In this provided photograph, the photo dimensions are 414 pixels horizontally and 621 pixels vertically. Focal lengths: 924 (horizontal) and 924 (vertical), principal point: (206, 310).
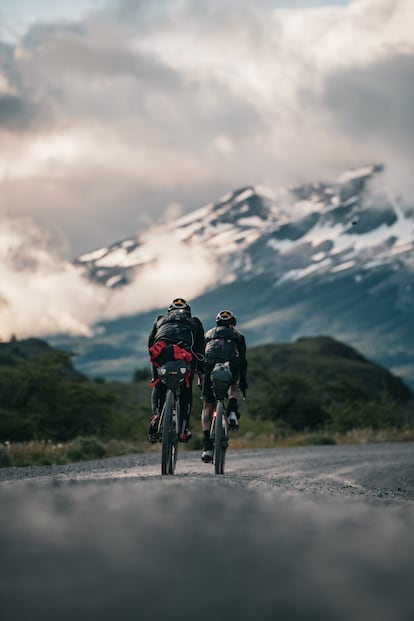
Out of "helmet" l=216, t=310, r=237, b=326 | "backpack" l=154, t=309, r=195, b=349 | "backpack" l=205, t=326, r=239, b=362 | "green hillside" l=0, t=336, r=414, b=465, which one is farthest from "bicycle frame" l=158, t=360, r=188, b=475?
"green hillside" l=0, t=336, r=414, b=465

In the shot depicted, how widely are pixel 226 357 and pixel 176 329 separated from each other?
1039mm

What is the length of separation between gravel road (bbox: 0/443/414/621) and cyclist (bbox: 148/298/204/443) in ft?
17.8

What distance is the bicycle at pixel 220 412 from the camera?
1223cm

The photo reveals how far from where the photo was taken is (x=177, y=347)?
11.5 meters

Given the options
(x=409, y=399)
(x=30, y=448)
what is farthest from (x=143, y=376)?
(x=30, y=448)

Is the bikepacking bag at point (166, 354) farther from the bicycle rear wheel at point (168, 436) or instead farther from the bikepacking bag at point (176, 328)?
the bicycle rear wheel at point (168, 436)

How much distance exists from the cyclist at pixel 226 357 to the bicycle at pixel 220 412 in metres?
0.12

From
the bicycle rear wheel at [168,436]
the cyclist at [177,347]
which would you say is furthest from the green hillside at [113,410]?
the bicycle rear wheel at [168,436]

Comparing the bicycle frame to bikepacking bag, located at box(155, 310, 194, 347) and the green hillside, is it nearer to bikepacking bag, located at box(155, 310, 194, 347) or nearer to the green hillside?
bikepacking bag, located at box(155, 310, 194, 347)

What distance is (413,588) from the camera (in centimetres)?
352

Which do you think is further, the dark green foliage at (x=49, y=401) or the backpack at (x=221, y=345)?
the dark green foliage at (x=49, y=401)

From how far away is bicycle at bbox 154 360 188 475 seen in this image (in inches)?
443

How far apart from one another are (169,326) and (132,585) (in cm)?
839

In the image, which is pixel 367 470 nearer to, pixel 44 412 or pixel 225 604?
pixel 225 604
